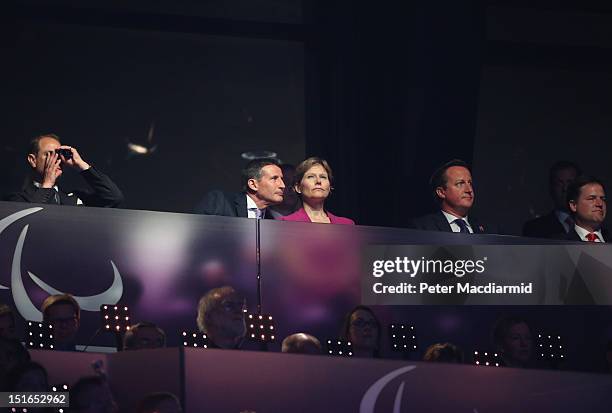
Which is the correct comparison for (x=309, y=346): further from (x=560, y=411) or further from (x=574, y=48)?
(x=574, y=48)

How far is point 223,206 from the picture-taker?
7.58 metres

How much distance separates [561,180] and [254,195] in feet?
7.50

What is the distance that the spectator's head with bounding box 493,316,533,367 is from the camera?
6719 mm

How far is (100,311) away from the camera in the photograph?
6629mm

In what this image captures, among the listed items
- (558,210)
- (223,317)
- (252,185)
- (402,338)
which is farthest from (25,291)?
(558,210)

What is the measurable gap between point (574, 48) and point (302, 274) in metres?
5.29

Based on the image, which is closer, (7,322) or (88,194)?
(7,322)

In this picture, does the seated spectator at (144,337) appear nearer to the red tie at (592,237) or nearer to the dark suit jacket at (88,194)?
the dark suit jacket at (88,194)

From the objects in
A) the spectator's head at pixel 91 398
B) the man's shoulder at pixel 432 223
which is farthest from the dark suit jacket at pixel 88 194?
the spectator's head at pixel 91 398

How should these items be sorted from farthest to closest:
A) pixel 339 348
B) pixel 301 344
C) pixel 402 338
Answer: pixel 402 338, pixel 339 348, pixel 301 344

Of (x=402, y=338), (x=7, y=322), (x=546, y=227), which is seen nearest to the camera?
(x=7, y=322)

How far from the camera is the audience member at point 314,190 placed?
743cm

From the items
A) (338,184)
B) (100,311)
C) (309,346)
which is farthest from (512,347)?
(338,184)

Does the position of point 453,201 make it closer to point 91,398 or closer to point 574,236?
point 574,236
